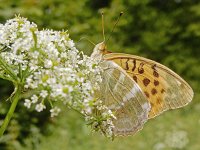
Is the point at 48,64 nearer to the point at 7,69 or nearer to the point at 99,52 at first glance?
the point at 7,69

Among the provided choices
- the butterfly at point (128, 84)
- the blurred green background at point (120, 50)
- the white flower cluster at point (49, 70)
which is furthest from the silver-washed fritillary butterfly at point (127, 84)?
the blurred green background at point (120, 50)

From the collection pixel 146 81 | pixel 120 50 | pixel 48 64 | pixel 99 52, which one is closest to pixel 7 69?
pixel 48 64

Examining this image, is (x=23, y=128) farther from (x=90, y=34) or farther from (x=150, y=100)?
(x=150, y=100)

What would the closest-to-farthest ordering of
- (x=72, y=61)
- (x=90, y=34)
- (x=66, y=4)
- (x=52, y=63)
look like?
(x=52, y=63) → (x=72, y=61) → (x=66, y=4) → (x=90, y=34)

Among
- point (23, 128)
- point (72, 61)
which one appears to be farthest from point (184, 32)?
point (72, 61)

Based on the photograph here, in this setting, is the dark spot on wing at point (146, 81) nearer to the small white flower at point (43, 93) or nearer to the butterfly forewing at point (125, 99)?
the butterfly forewing at point (125, 99)

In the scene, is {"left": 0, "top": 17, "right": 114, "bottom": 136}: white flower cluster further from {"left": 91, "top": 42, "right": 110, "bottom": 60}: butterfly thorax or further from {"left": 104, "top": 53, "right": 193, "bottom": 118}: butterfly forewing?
{"left": 104, "top": 53, "right": 193, "bottom": 118}: butterfly forewing
